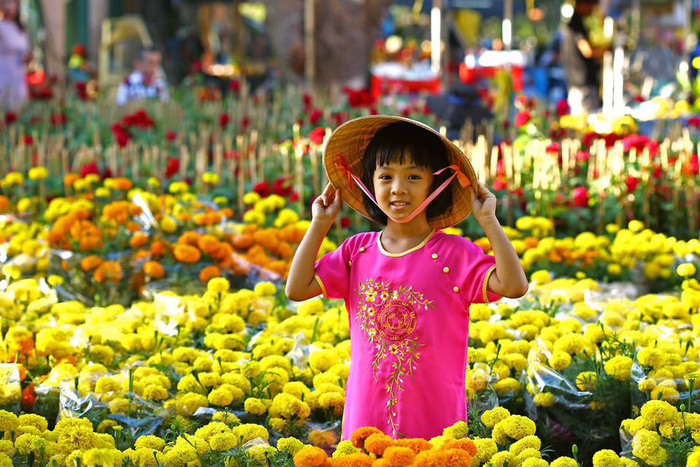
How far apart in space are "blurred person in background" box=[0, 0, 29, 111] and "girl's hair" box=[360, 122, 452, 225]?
7948 mm

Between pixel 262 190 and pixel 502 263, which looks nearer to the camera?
pixel 502 263

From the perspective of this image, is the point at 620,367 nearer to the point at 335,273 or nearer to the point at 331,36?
the point at 335,273

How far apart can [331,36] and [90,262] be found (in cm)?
901

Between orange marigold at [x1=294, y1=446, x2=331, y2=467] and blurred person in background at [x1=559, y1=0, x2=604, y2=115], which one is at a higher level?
blurred person in background at [x1=559, y1=0, x2=604, y2=115]

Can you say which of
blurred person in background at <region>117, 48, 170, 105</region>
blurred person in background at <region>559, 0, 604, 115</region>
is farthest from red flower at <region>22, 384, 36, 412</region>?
blurred person in background at <region>117, 48, 170, 105</region>

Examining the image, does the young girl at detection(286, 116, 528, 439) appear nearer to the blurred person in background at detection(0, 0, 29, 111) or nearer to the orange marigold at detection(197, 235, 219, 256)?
the orange marigold at detection(197, 235, 219, 256)

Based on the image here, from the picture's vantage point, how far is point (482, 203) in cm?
257

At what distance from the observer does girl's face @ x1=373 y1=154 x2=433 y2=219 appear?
8.54ft

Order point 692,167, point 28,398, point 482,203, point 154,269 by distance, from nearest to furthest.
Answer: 1. point 482,203
2. point 28,398
3. point 154,269
4. point 692,167

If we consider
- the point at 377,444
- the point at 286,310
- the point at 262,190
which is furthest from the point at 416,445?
the point at 262,190

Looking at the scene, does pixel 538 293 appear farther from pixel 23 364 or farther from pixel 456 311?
pixel 23 364

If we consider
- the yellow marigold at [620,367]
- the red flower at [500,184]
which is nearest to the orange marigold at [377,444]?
the yellow marigold at [620,367]

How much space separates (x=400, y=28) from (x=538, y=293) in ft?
85.7

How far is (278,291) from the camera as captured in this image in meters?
4.37
